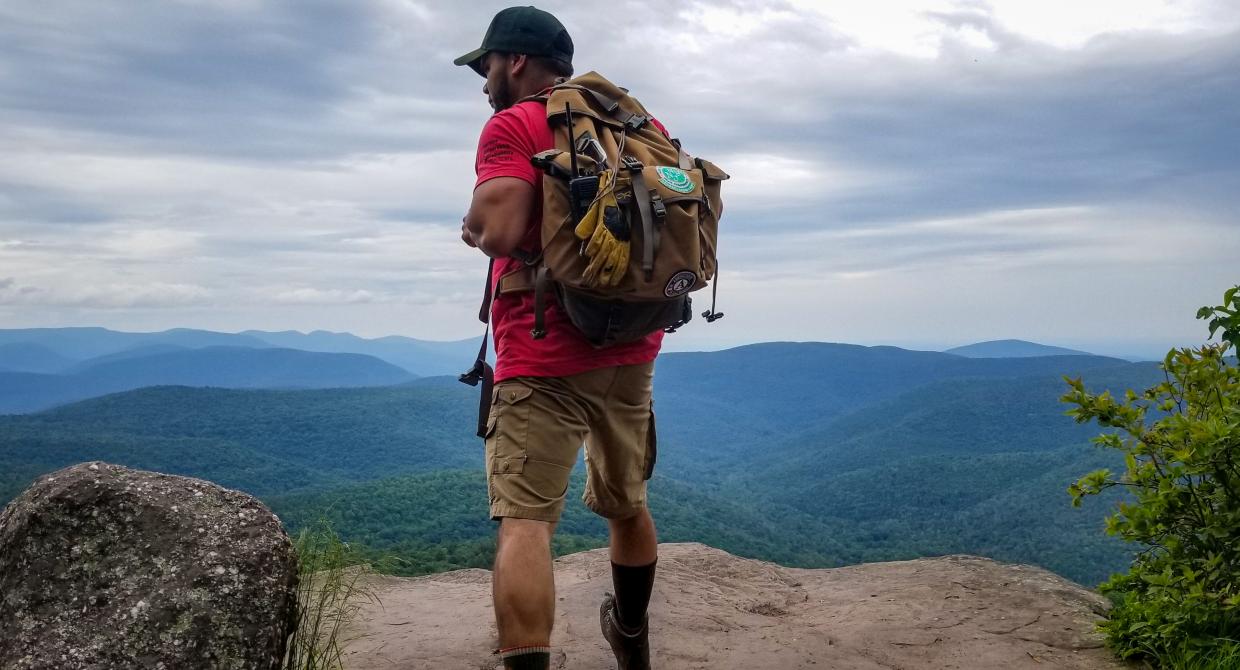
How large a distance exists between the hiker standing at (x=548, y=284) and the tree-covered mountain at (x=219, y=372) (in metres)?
141

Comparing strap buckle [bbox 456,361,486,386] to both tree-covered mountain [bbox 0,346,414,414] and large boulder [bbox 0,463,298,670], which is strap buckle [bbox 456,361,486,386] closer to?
large boulder [bbox 0,463,298,670]

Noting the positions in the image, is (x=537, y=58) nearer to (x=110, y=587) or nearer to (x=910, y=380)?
(x=110, y=587)

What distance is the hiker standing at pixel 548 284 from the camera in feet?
10.3

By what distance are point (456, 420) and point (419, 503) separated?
39.9 metres

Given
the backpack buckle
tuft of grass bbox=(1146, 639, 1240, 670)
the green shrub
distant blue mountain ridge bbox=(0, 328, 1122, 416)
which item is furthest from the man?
distant blue mountain ridge bbox=(0, 328, 1122, 416)

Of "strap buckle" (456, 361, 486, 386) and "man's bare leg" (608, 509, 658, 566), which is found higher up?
"strap buckle" (456, 361, 486, 386)

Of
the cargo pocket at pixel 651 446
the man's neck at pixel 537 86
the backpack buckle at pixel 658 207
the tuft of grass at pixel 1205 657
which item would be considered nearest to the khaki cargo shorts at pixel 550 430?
the cargo pocket at pixel 651 446

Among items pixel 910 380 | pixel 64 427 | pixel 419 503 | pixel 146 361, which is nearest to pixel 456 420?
pixel 64 427

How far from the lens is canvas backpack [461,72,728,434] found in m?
3.16

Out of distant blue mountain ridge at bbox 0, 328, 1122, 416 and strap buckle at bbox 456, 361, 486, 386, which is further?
distant blue mountain ridge at bbox 0, 328, 1122, 416

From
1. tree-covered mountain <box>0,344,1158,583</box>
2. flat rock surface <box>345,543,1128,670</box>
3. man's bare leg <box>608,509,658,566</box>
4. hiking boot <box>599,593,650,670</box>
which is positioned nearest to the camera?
man's bare leg <box>608,509,658,566</box>

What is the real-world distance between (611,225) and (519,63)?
3.08 feet

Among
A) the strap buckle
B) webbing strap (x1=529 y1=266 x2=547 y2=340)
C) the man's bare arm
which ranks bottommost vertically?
the strap buckle

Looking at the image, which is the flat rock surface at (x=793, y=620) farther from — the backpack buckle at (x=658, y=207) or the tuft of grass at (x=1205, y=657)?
the backpack buckle at (x=658, y=207)
